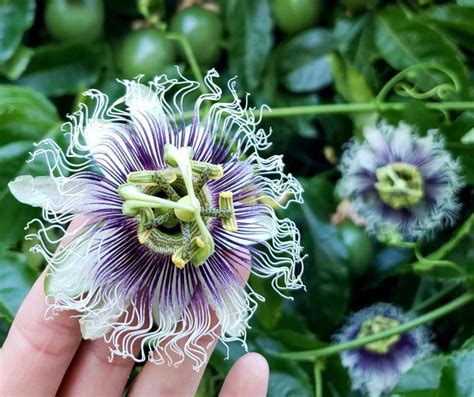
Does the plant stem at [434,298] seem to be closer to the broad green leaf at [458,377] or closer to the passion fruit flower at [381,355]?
the passion fruit flower at [381,355]

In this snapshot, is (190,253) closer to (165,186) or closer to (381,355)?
(165,186)

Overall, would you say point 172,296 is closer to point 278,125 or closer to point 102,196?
point 102,196

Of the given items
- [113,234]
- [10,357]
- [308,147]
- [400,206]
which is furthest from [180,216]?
[308,147]

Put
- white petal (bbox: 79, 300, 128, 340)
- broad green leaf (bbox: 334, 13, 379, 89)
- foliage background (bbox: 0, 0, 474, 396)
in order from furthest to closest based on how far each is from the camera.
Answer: broad green leaf (bbox: 334, 13, 379, 89) < foliage background (bbox: 0, 0, 474, 396) < white petal (bbox: 79, 300, 128, 340)

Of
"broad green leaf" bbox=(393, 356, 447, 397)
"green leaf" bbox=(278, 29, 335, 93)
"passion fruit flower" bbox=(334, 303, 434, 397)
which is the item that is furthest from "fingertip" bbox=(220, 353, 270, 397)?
"green leaf" bbox=(278, 29, 335, 93)

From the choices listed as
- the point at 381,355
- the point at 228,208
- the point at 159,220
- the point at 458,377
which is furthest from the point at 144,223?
the point at 381,355

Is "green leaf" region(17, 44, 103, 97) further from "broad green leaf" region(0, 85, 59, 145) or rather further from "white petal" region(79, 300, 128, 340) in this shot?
"white petal" region(79, 300, 128, 340)

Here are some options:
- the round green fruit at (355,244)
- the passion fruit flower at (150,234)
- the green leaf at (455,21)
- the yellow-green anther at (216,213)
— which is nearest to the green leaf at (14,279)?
the passion fruit flower at (150,234)
